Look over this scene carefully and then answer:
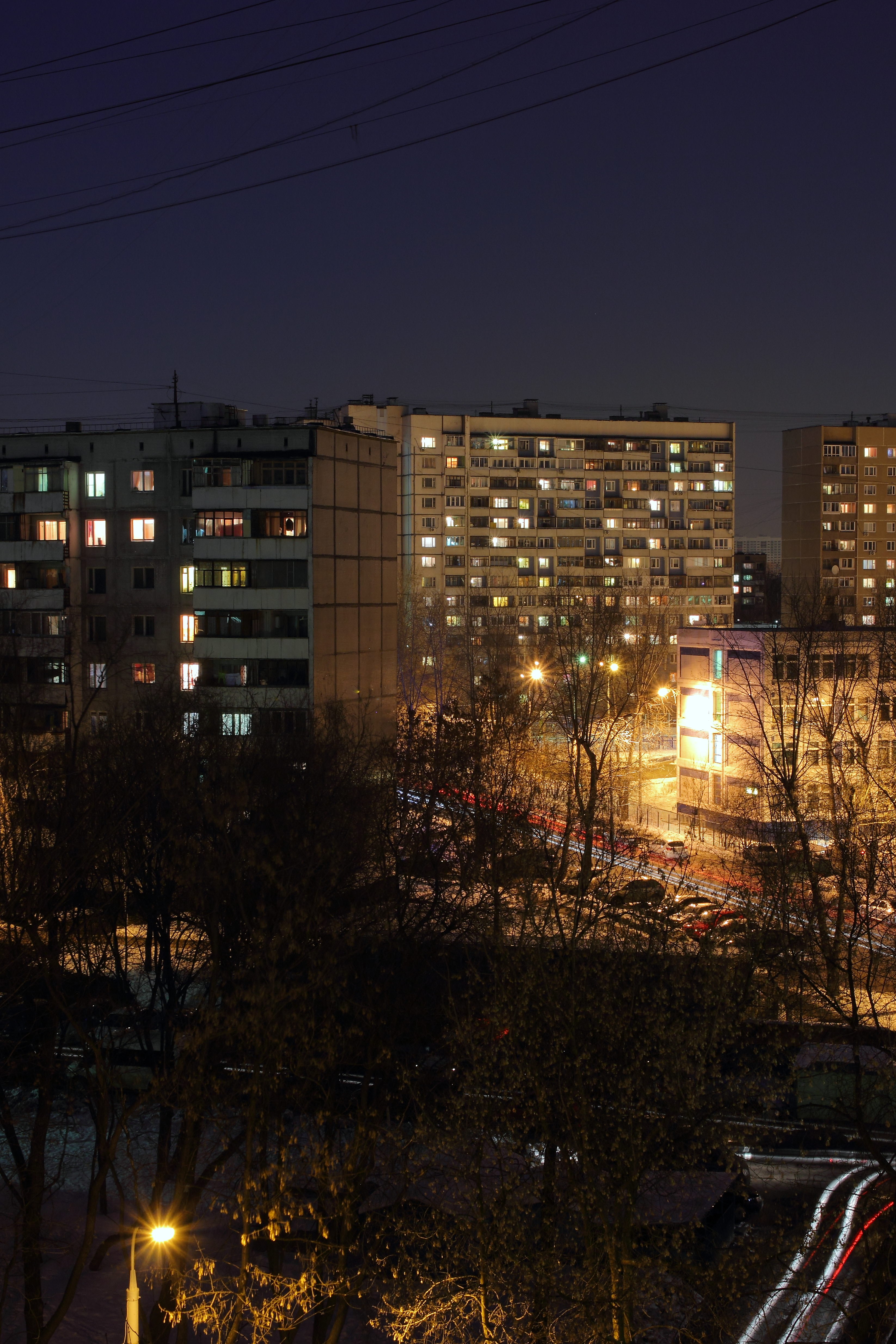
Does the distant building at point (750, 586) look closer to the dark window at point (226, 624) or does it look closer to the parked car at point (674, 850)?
the parked car at point (674, 850)

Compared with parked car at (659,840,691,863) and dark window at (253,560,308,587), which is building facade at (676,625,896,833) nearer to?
parked car at (659,840,691,863)

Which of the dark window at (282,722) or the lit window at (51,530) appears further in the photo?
the lit window at (51,530)

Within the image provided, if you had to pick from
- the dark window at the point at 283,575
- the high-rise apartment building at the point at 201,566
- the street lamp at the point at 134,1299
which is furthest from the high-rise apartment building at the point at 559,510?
the street lamp at the point at 134,1299

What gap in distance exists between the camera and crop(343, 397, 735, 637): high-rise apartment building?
74.4 metres

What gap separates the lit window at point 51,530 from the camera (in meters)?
32.8

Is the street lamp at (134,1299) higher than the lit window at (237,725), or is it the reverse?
the lit window at (237,725)

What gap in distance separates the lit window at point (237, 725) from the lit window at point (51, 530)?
28.6 ft

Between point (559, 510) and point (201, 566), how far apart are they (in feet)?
159

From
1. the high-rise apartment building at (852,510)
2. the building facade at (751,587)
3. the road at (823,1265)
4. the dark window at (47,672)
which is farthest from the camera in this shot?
the building facade at (751,587)

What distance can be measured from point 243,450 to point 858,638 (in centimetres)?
1834

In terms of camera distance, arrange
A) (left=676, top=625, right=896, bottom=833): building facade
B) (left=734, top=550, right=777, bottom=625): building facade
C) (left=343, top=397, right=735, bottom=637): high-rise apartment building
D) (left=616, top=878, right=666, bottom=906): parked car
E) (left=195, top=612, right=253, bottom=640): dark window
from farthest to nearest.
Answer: (left=734, top=550, right=777, bottom=625): building facade
(left=343, top=397, right=735, bottom=637): high-rise apartment building
(left=195, top=612, right=253, bottom=640): dark window
(left=676, top=625, right=896, bottom=833): building facade
(left=616, top=878, right=666, bottom=906): parked car

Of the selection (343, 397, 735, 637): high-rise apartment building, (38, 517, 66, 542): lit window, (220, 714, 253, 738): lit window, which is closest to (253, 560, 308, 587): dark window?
(220, 714, 253, 738): lit window

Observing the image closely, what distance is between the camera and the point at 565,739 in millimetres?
48281

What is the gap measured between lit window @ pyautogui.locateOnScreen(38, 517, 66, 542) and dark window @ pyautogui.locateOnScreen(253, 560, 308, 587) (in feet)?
22.6
